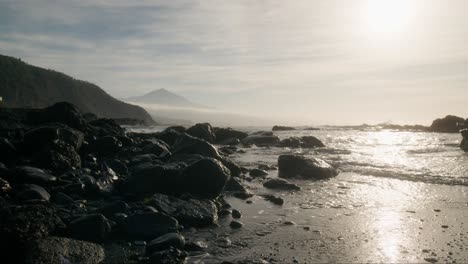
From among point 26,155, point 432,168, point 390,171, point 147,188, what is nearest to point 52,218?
point 147,188

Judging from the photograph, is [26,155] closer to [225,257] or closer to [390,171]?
[225,257]

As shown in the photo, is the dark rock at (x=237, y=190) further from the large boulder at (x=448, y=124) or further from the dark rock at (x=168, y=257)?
the large boulder at (x=448, y=124)

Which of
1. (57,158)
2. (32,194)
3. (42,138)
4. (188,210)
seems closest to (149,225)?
(188,210)

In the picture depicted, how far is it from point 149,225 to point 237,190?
4.93 m

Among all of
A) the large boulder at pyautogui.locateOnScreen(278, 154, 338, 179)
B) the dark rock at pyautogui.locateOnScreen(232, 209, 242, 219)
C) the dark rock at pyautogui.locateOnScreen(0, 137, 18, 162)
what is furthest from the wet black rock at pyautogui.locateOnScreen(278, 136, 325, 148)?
the dark rock at pyautogui.locateOnScreen(232, 209, 242, 219)

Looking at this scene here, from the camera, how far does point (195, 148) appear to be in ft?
53.3

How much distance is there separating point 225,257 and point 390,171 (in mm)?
12325

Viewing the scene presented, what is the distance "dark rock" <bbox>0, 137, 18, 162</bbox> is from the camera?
506 inches

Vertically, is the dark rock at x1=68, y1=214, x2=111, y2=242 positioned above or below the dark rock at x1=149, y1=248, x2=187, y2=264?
above

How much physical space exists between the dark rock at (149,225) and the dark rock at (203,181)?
300 cm

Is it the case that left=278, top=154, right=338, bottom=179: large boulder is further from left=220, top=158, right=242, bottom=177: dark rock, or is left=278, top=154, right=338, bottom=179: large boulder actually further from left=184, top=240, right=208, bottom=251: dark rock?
left=184, top=240, right=208, bottom=251: dark rock

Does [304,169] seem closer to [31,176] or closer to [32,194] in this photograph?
[31,176]

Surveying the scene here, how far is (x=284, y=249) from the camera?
696cm

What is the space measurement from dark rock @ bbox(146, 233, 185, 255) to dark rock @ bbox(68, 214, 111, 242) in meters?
1.00
